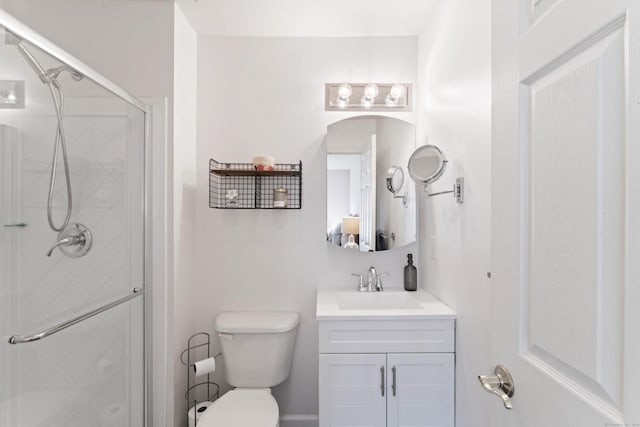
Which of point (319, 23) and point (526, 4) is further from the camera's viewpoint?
point (319, 23)

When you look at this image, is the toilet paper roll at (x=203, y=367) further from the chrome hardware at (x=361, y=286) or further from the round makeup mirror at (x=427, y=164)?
the round makeup mirror at (x=427, y=164)

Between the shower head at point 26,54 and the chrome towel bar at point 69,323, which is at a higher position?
the shower head at point 26,54

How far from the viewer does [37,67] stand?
1.13 m

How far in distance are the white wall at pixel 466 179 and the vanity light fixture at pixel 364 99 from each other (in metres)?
0.20

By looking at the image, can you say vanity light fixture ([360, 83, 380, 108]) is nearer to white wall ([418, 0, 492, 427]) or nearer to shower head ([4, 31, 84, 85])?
white wall ([418, 0, 492, 427])

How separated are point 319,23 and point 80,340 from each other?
202 cm

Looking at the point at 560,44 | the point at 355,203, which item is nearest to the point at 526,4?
the point at 560,44

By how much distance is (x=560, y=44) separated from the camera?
52 cm

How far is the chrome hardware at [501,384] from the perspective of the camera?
2.12 feet

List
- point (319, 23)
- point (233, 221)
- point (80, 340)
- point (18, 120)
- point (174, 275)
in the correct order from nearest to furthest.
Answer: point (18, 120) → point (80, 340) → point (174, 275) → point (319, 23) → point (233, 221)

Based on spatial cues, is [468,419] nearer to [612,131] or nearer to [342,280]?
[342,280]

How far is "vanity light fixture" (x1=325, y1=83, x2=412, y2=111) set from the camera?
197 centimetres

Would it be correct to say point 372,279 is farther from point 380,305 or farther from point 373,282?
point 380,305

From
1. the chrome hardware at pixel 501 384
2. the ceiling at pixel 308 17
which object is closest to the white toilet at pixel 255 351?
the chrome hardware at pixel 501 384
